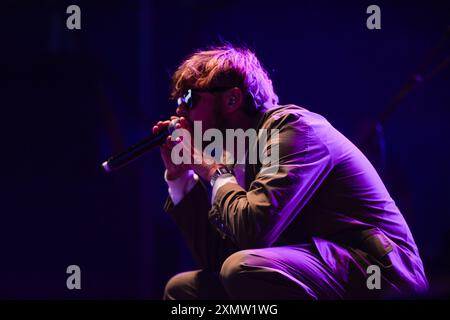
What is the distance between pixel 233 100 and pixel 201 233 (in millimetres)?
438

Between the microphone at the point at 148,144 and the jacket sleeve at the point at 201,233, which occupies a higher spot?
the microphone at the point at 148,144

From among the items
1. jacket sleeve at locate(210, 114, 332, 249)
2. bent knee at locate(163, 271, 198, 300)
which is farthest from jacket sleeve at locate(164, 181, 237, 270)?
jacket sleeve at locate(210, 114, 332, 249)

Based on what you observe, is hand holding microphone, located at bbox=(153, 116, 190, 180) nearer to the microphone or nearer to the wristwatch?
the microphone

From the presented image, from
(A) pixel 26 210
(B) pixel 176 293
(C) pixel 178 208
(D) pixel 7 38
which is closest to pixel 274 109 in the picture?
(C) pixel 178 208

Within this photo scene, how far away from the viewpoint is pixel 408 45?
2926 mm

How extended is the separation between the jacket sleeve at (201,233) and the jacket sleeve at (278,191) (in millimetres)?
316

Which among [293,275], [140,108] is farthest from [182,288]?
[140,108]

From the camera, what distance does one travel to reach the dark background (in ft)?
8.48

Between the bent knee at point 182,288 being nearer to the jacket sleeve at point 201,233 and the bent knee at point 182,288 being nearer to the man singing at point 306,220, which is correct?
the jacket sleeve at point 201,233

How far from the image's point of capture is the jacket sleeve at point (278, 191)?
1340mm

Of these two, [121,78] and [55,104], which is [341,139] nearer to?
[55,104]

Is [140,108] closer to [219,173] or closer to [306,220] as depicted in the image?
[219,173]

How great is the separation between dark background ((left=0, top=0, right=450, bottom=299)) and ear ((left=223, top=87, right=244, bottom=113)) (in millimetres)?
1032

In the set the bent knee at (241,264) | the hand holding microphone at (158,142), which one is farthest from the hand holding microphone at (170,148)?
the bent knee at (241,264)
